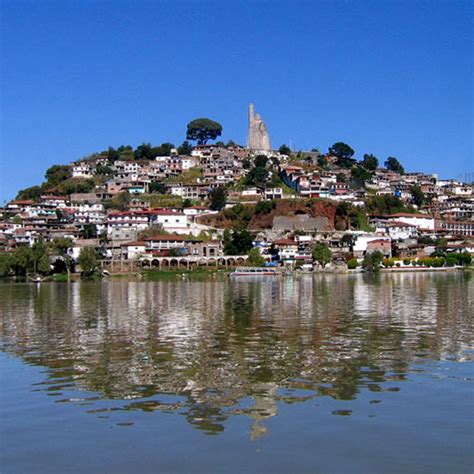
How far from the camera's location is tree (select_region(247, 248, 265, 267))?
73.6 metres

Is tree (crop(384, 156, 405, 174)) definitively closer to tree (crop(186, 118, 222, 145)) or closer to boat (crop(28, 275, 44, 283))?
tree (crop(186, 118, 222, 145))

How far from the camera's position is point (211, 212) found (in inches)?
3497

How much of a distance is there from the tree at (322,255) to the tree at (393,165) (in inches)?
2274

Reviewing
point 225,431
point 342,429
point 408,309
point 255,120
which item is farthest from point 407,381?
point 255,120

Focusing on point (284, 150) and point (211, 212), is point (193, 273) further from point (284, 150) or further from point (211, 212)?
point (284, 150)

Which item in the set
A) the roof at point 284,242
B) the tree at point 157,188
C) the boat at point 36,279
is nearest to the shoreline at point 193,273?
the boat at point 36,279

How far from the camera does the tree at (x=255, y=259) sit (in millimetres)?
73625

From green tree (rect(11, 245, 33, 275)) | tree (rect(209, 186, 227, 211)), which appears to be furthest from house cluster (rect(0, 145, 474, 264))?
green tree (rect(11, 245, 33, 275))

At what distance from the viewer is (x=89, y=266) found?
66.3 m

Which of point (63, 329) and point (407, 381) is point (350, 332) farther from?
point (63, 329)

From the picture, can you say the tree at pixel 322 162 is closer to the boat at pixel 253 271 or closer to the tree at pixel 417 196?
the tree at pixel 417 196

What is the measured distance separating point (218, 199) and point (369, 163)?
39.9 m

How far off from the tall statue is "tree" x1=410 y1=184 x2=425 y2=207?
31.3m

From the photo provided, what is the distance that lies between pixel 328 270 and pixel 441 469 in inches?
2610
